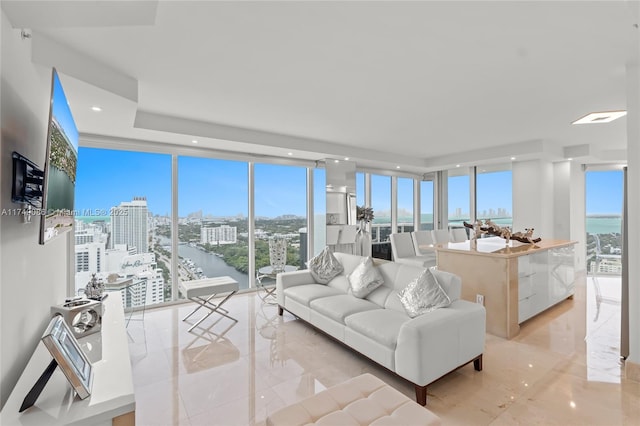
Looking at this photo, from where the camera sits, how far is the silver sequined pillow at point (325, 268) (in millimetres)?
4188

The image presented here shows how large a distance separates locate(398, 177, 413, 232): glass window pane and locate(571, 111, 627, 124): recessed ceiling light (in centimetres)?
412

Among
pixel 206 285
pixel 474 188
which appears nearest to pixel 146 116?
pixel 206 285

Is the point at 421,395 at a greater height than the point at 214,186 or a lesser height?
lesser

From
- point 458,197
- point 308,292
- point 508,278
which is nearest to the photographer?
point 508,278

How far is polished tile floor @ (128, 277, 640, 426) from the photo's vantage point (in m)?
2.14

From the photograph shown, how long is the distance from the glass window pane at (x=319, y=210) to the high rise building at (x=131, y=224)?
311 cm

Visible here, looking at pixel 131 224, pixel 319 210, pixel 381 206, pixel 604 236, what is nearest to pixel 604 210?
pixel 604 236

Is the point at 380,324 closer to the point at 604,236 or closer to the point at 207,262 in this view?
the point at 207,262

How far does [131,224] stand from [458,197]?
746 centimetres

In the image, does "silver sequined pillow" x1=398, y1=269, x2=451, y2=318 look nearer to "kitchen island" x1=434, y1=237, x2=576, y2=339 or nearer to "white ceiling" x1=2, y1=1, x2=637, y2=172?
"kitchen island" x1=434, y1=237, x2=576, y2=339

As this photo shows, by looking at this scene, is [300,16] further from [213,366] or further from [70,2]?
[213,366]

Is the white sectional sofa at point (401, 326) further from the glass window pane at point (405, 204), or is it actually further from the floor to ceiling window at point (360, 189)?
the glass window pane at point (405, 204)

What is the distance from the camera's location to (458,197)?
26.4ft

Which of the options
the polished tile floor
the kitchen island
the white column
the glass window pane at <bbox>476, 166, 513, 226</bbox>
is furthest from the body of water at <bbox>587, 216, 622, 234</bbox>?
the white column
